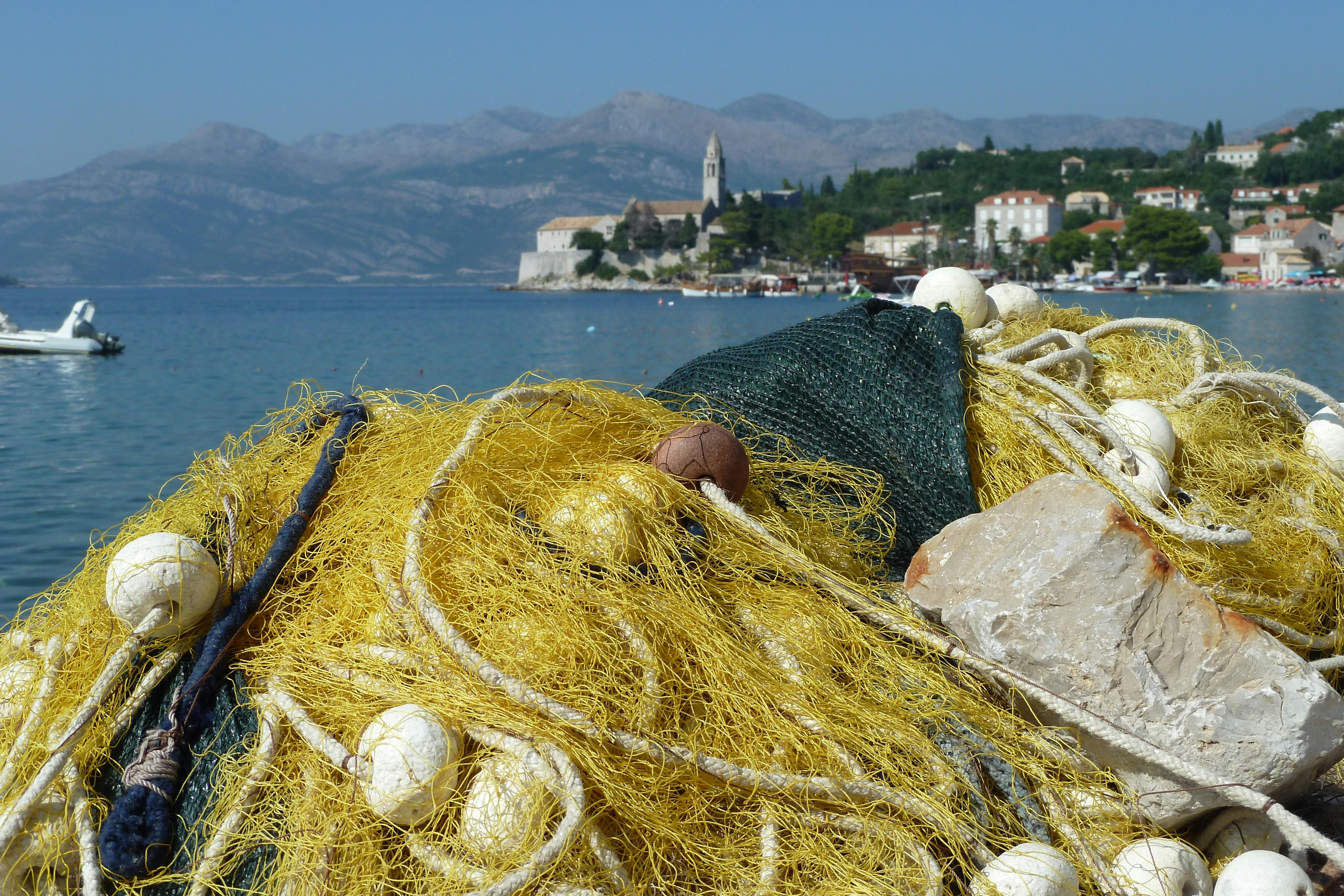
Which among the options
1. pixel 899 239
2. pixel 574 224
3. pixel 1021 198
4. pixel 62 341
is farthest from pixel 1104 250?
pixel 62 341

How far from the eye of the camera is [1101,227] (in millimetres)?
115062

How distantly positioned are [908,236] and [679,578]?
13482cm

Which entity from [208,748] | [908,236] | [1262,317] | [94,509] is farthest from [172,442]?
[908,236]

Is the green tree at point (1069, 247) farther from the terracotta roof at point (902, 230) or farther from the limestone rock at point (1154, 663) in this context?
the limestone rock at point (1154, 663)

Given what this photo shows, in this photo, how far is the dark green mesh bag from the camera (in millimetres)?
3645

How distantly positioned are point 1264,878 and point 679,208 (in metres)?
142

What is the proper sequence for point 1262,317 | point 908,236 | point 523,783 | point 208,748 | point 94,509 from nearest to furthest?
point 523,783
point 208,748
point 94,509
point 1262,317
point 908,236

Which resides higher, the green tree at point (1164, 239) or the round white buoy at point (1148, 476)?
the round white buoy at point (1148, 476)

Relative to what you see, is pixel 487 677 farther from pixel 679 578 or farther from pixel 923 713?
pixel 923 713

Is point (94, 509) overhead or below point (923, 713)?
below

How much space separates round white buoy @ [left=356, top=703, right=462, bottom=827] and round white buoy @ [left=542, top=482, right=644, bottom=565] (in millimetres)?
665

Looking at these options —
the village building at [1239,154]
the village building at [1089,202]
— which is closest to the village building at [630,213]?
the village building at [1089,202]

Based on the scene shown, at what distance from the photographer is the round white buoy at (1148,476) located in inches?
135

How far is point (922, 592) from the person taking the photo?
3166 mm
